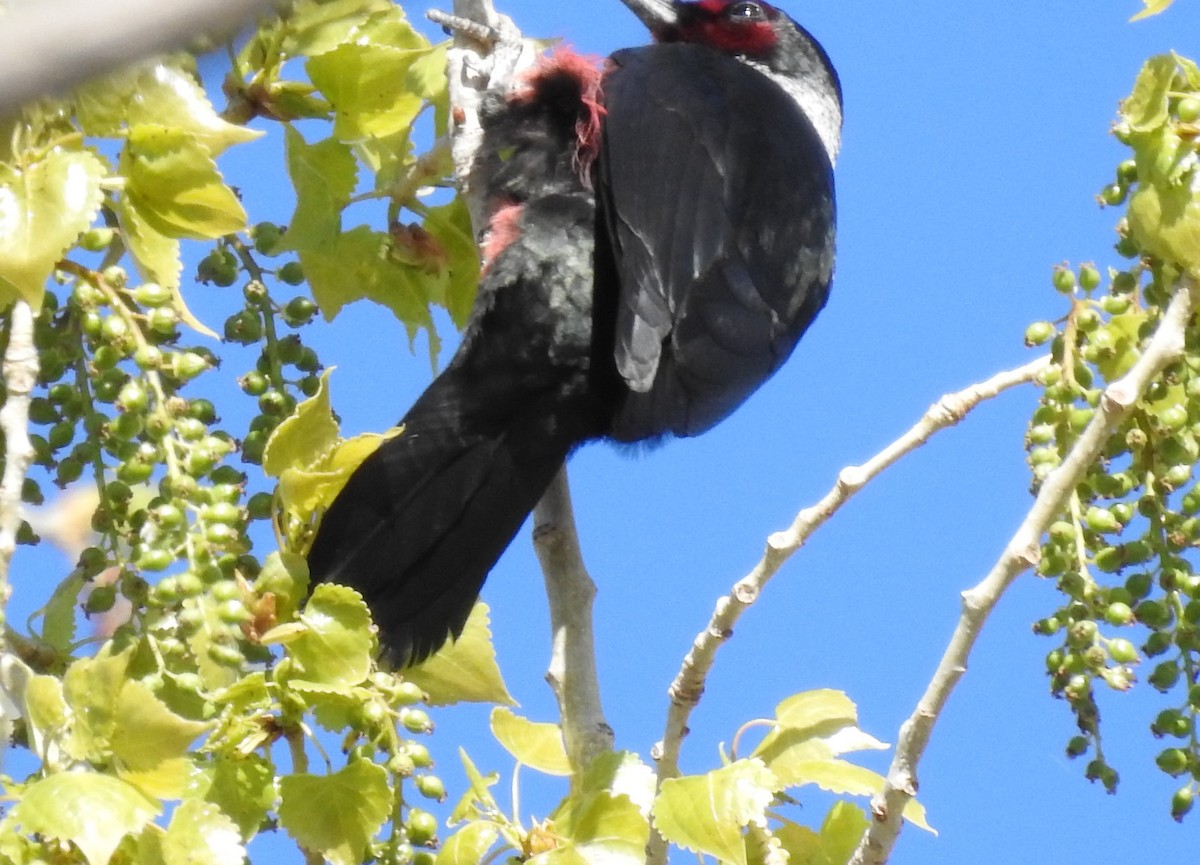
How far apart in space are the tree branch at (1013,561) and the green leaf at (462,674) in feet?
1.75

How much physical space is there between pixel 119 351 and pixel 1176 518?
95 cm

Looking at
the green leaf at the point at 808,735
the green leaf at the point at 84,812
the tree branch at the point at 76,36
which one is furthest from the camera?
the green leaf at the point at 808,735

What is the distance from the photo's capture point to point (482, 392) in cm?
223

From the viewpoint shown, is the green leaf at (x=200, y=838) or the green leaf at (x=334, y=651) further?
the green leaf at (x=334, y=651)

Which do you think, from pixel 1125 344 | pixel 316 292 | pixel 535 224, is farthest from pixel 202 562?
pixel 535 224

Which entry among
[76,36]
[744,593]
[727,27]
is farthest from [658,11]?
[76,36]

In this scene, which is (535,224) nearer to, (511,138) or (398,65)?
(511,138)

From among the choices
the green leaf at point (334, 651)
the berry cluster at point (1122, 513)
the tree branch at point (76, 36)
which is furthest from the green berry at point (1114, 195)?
the tree branch at point (76, 36)

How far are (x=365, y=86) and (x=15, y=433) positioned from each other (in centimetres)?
Result: 76

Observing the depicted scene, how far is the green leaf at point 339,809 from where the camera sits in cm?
129

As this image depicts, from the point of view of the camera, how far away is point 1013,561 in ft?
4.03

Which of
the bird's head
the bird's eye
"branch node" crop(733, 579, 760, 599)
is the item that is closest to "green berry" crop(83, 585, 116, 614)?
"branch node" crop(733, 579, 760, 599)

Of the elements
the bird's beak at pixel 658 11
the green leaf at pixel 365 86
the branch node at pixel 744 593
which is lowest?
the branch node at pixel 744 593

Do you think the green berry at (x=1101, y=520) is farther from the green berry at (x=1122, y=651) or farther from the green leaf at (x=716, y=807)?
the green leaf at (x=716, y=807)
